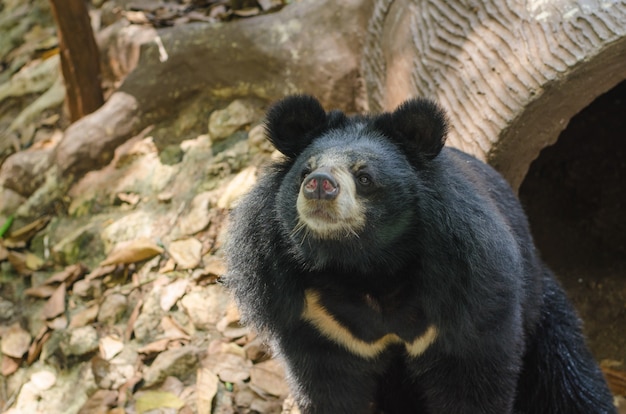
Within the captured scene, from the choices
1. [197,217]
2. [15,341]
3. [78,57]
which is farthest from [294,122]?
[78,57]

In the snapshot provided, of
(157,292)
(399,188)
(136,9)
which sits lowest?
(157,292)

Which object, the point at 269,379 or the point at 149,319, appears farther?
the point at 149,319

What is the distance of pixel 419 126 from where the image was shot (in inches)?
93.2

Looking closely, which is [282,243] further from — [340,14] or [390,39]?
[340,14]

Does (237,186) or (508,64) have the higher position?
(508,64)

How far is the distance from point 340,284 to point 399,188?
0.41 m

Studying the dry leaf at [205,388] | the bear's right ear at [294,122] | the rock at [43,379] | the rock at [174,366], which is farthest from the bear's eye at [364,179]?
the rock at [43,379]

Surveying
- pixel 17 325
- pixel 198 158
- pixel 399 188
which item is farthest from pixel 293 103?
pixel 17 325

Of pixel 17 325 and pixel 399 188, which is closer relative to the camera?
pixel 399 188

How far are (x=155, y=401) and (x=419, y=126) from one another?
202 centimetres

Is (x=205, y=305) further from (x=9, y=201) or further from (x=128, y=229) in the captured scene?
(x=9, y=201)

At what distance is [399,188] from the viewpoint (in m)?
2.32

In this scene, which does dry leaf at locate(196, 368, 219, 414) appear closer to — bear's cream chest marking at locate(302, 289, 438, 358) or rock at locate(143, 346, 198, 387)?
rock at locate(143, 346, 198, 387)

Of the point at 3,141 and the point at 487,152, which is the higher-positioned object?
the point at 487,152
